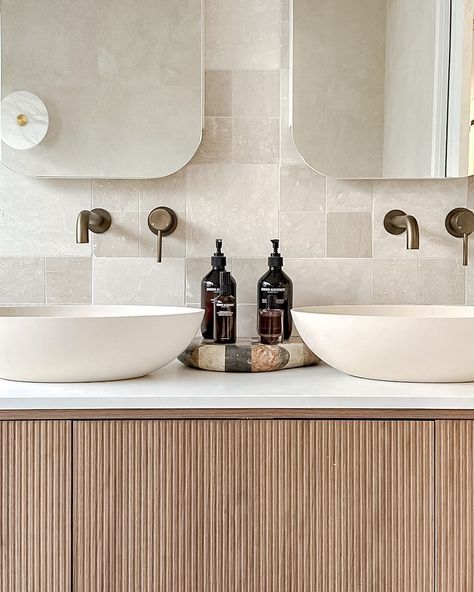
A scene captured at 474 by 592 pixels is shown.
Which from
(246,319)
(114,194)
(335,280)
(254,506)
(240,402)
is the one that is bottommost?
(254,506)

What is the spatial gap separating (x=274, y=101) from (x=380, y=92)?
268 mm

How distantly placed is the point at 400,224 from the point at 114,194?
73 centimetres

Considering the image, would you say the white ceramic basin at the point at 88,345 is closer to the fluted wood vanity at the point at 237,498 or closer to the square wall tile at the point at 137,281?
the fluted wood vanity at the point at 237,498

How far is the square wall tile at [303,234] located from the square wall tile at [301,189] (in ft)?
0.06

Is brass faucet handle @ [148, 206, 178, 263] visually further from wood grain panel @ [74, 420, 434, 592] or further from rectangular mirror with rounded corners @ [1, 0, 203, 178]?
wood grain panel @ [74, 420, 434, 592]

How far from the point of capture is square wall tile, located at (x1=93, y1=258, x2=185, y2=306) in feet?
6.07

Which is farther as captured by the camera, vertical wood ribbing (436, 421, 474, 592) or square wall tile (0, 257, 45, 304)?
square wall tile (0, 257, 45, 304)

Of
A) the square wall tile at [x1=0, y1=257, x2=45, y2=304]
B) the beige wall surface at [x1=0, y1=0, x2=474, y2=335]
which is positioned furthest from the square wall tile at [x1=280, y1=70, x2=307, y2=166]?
the square wall tile at [x1=0, y1=257, x2=45, y2=304]

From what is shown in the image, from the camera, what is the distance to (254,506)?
1262 mm

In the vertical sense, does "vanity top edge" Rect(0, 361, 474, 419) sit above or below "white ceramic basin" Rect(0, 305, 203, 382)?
below

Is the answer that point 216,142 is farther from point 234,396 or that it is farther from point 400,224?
point 234,396

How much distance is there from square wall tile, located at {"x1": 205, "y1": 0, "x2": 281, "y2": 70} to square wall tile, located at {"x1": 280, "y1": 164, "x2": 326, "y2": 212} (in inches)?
11.8

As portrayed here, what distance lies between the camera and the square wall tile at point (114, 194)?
6.05ft

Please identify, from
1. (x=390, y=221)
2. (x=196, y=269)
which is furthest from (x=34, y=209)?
(x=390, y=221)
